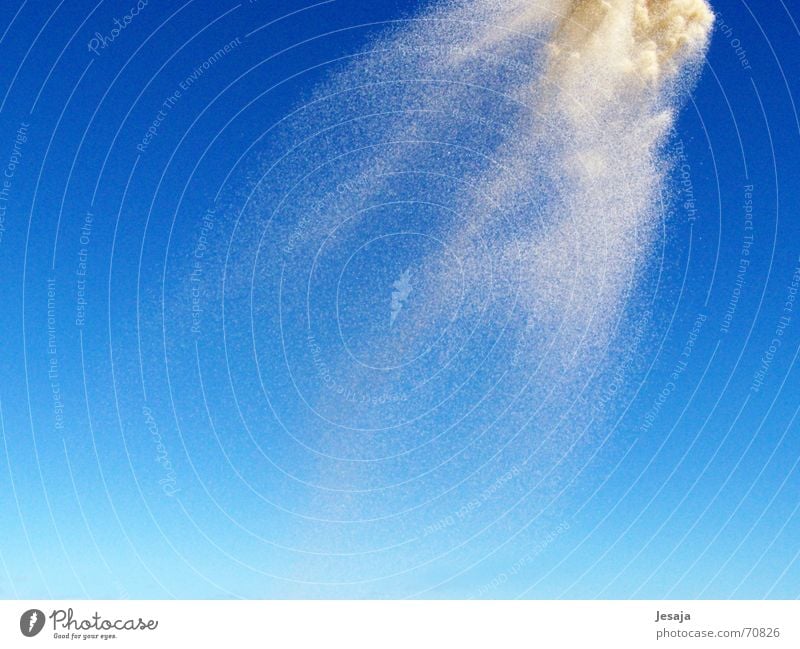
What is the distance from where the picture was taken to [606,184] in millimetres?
33406

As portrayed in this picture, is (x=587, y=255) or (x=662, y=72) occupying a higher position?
(x=662, y=72)

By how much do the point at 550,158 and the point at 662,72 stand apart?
5009 mm

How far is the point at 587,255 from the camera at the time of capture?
33562 millimetres
